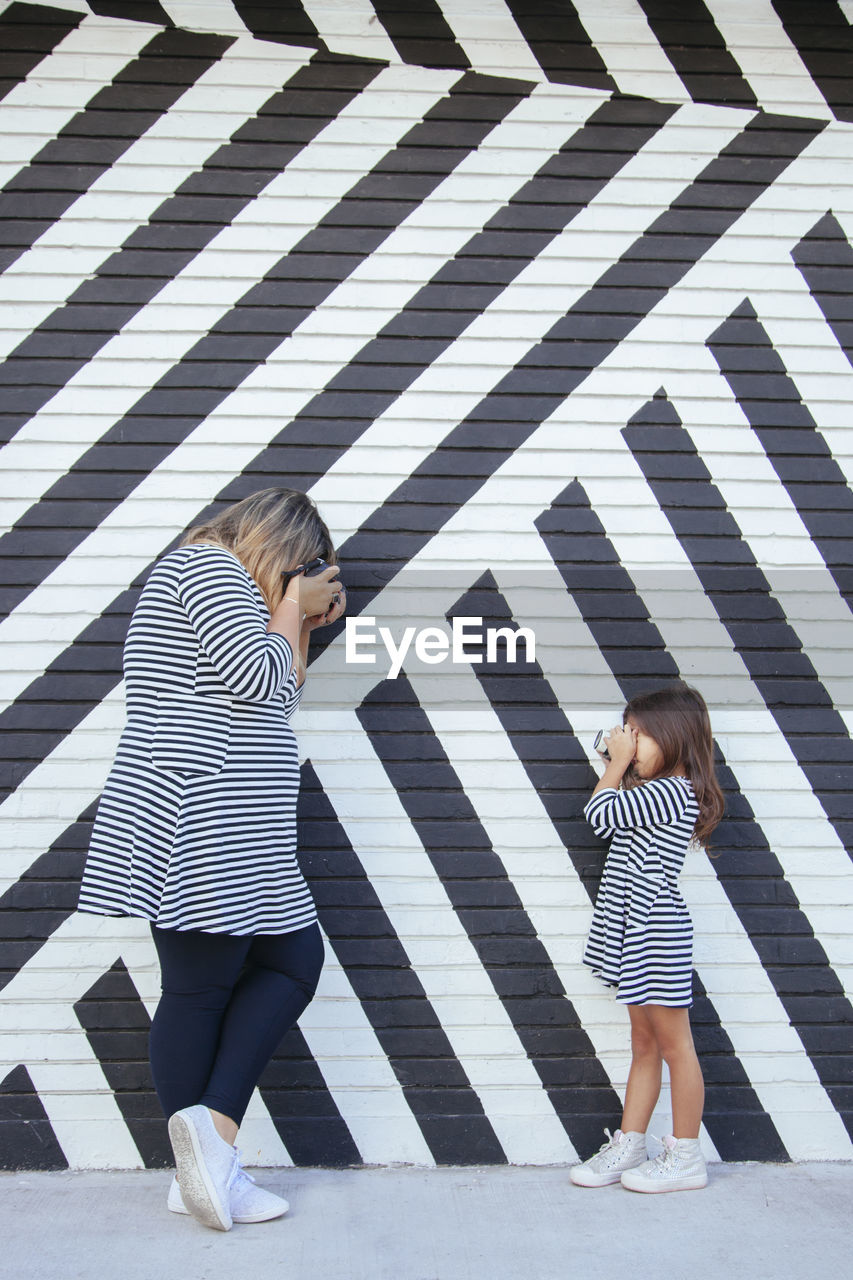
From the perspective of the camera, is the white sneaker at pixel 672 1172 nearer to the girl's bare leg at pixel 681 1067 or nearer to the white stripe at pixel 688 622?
the girl's bare leg at pixel 681 1067

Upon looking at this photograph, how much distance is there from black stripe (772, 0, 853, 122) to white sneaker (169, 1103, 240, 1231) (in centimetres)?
366

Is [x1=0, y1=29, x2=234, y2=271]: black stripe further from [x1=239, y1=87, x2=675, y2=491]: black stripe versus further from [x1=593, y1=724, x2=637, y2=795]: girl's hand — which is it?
[x1=593, y1=724, x2=637, y2=795]: girl's hand

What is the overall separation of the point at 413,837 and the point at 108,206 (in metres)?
2.29

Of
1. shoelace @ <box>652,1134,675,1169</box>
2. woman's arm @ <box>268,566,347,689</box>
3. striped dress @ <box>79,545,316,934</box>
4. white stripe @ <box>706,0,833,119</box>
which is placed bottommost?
shoelace @ <box>652,1134,675,1169</box>

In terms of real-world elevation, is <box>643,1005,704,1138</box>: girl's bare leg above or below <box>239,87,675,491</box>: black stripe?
below

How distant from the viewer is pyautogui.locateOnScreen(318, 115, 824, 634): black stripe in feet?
10.9

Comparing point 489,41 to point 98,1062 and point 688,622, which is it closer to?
point 688,622

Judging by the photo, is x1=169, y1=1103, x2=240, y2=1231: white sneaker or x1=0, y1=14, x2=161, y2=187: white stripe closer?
x1=169, y1=1103, x2=240, y2=1231: white sneaker

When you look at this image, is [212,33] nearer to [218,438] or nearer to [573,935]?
[218,438]

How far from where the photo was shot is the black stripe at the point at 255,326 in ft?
10.9

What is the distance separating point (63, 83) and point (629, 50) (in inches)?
74.2

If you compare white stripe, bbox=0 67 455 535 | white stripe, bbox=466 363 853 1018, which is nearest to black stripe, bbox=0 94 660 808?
white stripe, bbox=0 67 455 535

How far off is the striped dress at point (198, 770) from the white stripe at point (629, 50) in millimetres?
2184

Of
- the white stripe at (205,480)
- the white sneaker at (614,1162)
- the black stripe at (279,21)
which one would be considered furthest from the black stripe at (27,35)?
the white sneaker at (614,1162)
